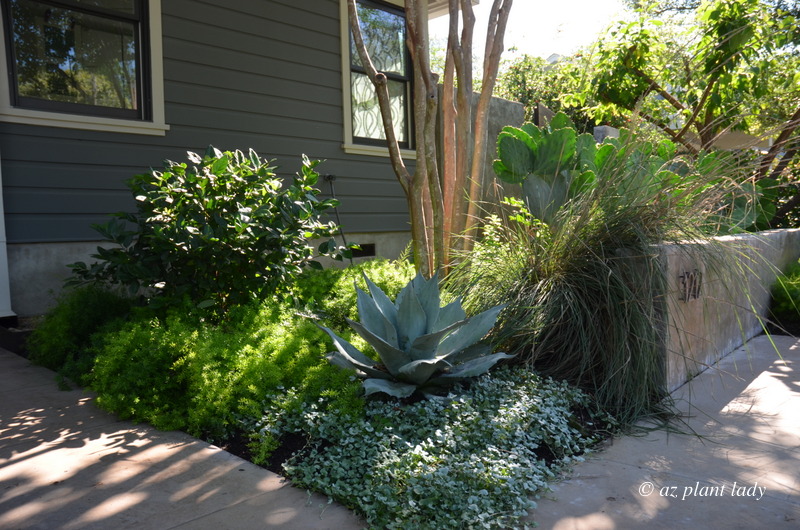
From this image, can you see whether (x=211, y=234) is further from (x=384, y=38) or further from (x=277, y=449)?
(x=384, y=38)

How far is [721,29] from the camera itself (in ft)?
23.8

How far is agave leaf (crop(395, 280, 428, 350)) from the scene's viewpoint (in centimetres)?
334

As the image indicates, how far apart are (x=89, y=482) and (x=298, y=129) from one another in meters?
5.01

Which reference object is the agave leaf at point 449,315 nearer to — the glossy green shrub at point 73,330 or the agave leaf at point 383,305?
the agave leaf at point 383,305

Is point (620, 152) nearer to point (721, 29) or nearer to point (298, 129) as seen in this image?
point (298, 129)

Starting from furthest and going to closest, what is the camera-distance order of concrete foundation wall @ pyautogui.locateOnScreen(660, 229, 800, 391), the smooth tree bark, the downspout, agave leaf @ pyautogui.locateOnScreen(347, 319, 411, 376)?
the smooth tree bark < the downspout < concrete foundation wall @ pyautogui.locateOnScreen(660, 229, 800, 391) < agave leaf @ pyautogui.locateOnScreen(347, 319, 411, 376)

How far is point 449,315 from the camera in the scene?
3469mm

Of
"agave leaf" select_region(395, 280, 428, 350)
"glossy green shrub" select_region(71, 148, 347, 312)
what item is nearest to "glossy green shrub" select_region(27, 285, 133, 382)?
"glossy green shrub" select_region(71, 148, 347, 312)

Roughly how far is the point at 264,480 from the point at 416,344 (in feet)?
3.27

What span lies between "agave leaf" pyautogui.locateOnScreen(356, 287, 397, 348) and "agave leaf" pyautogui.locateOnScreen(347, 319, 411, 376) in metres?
0.12

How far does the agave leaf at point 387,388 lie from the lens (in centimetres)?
303

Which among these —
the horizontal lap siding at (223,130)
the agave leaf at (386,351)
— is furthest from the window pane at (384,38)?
the agave leaf at (386,351)

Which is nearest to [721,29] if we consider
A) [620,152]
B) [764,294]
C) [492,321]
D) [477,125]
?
[764,294]

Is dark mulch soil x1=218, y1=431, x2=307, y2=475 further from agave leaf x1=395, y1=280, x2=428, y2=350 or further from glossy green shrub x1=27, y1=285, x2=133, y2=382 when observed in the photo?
glossy green shrub x1=27, y1=285, x2=133, y2=382
